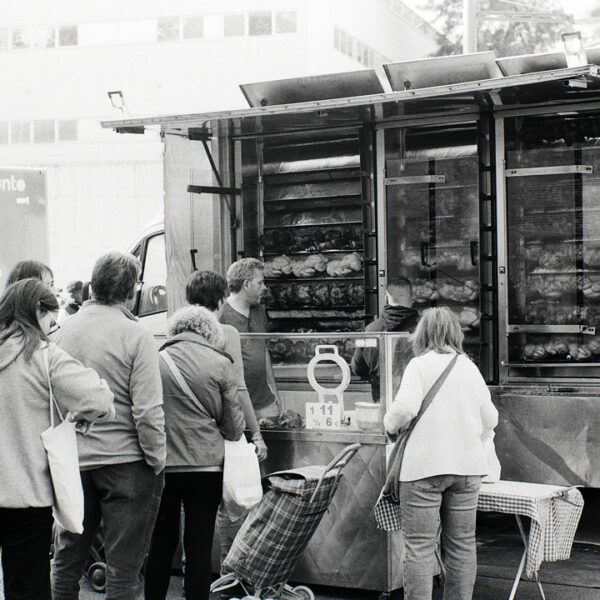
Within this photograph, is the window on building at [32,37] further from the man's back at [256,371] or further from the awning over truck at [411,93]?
the man's back at [256,371]

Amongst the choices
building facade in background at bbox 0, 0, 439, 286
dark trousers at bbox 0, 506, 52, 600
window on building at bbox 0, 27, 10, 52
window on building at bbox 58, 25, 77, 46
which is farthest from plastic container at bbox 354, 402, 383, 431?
window on building at bbox 0, 27, 10, 52

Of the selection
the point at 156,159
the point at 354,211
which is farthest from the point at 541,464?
the point at 156,159

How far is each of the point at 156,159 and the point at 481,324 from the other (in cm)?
1949

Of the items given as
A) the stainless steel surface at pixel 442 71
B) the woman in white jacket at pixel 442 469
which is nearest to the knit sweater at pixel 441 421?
the woman in white jacket at pixel 442 469

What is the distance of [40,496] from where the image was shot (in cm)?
401

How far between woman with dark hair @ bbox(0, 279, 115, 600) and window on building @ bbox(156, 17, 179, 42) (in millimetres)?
23377

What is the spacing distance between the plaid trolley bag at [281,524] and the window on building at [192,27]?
73.5 feet

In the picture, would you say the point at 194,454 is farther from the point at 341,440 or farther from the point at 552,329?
the point at 552,329

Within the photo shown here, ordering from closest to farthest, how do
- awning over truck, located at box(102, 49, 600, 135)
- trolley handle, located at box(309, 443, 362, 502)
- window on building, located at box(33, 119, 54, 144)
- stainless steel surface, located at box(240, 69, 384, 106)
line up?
trolley handle, located at box(309, 443, 362, 502), awning over truck, located at box(102, 49, 600, 135), stainless steel surface, located at box(240, 69, 384, 106), window on building, located at box(33, 119, 54, 144)

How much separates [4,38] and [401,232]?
2321cm

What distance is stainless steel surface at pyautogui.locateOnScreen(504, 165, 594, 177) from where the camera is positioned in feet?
23.9

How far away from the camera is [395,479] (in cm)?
507

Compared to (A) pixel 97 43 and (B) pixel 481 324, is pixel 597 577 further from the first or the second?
(A) pixel 97 43

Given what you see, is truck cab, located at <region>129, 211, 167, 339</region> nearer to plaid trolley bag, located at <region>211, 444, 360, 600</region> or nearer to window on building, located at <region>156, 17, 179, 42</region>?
plaid trolley bag, located at <region>211, 444, 360, 600</region>
